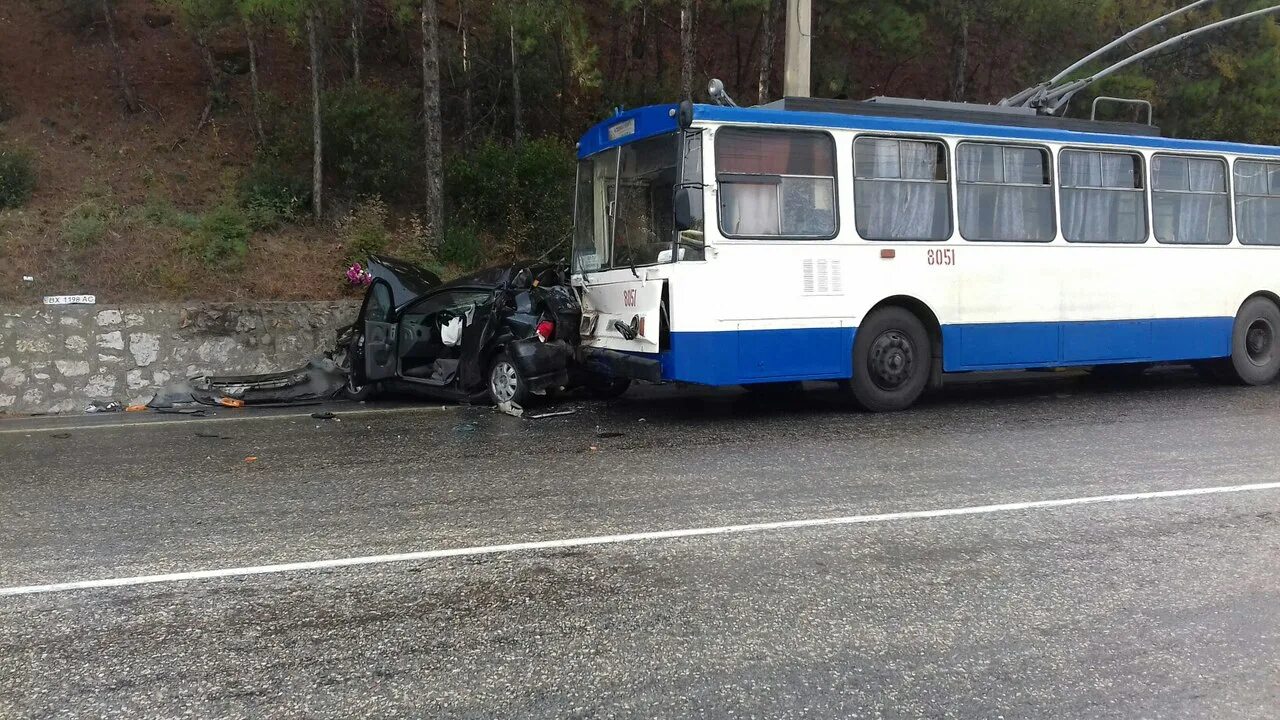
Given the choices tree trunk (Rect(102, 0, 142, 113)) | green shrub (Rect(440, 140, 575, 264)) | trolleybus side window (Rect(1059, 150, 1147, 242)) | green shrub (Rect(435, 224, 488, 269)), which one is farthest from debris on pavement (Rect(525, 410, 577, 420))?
tree trunk (Rect(102, 0, 142, 113))

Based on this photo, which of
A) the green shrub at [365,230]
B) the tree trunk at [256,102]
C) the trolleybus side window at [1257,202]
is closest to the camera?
the trolleybus side window at [1257,202]

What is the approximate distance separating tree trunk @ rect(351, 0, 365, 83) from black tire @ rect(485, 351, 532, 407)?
1045cm

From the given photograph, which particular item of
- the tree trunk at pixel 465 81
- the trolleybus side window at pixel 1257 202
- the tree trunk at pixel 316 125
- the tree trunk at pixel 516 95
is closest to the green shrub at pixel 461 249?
the tree trunk at pixel 316 125

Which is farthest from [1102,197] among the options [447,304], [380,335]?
[380,335]

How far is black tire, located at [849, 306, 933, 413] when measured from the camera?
365 inches

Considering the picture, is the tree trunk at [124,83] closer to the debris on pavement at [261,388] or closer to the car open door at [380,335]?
the debris on pavement at [261,388]

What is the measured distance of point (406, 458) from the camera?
764cm

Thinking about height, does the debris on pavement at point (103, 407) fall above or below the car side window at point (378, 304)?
below

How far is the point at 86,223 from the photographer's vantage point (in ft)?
43.7

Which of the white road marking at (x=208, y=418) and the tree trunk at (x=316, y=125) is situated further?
the tree trunk at (x=316, y=125)

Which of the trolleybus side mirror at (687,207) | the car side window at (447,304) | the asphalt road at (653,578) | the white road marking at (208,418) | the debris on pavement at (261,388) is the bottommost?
the asphalt road at (653,578)

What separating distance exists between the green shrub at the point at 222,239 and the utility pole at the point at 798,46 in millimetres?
8513

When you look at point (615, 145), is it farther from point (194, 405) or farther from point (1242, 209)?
point (1242, 209)

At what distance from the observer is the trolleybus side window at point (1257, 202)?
11406 millimetres
